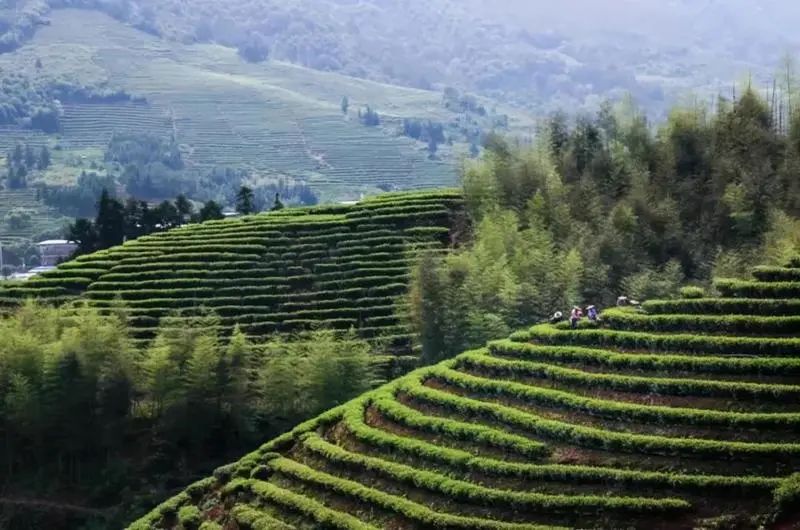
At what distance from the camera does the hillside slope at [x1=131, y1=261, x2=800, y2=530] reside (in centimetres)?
2925

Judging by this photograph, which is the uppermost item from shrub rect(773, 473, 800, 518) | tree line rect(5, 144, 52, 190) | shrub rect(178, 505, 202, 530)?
tree line rect(5, 144, 52, 190)

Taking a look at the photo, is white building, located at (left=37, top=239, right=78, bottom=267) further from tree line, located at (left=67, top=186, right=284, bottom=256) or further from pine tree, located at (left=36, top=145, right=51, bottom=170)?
pine tree, located at (left=36, top=145, right=51, bottom=170)

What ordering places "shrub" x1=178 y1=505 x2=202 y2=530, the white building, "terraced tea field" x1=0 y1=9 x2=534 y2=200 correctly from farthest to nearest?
"terraced tea field" x1=0 y1=9 x2=534 y2=200, the white building, "shrub" x1=178 y1=505 x2=202 y2=530

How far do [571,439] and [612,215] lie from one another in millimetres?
24586

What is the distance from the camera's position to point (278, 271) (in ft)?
200

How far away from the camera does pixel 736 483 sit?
93.9ft

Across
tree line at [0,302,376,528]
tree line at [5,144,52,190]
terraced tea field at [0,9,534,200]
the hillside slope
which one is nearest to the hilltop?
terraced tea field at [0,9,534,200]

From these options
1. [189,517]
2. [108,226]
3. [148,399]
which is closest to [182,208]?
[108,226]

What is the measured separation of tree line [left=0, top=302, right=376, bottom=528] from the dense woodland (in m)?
4.83

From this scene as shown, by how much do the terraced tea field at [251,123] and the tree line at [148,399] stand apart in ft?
311

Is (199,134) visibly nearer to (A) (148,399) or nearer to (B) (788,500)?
(A) (148,399)

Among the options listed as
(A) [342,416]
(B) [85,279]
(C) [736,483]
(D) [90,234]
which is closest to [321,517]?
(A) [342,416]

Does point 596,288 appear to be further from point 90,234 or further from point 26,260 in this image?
point 26,260

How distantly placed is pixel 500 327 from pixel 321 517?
16.2 meters
